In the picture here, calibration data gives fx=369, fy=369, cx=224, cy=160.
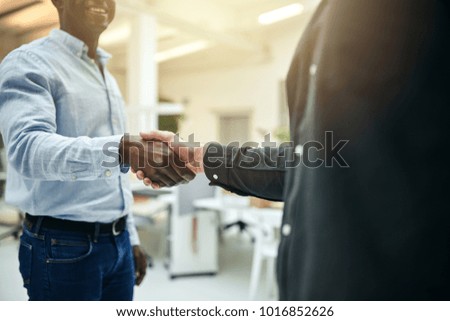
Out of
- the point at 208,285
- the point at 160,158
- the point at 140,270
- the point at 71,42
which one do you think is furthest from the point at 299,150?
the point at 208,285

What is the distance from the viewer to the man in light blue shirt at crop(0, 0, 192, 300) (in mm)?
683

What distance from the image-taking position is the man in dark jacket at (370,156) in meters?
0.50

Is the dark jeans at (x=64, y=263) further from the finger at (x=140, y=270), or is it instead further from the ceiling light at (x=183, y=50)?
the ceiling light at (x=183, y=50)

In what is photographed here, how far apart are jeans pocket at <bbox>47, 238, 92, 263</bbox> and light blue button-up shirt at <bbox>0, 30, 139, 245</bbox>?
0.05 m

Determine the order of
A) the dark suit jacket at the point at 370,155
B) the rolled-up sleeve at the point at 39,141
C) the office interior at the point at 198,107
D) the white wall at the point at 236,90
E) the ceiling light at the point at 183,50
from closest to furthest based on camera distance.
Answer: the dark suit jacket at the point at 370,155 < the rolled-up sleeve at the point at 39,141 < the office interior at the point at 198,107 < the white wall at the point at 236,90 < the ceiling light at the point at 183,50

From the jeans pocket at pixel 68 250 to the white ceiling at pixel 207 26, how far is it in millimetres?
2323

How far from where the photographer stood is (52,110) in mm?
722

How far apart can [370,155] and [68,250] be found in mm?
641

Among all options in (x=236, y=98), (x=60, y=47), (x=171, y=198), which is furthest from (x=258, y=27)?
(x=60, y=47)

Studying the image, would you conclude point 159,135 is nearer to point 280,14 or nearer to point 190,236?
point 190,236

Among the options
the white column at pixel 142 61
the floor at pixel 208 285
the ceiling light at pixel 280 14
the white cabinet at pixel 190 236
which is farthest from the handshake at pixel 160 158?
the ceiling light at pixel 280 14
